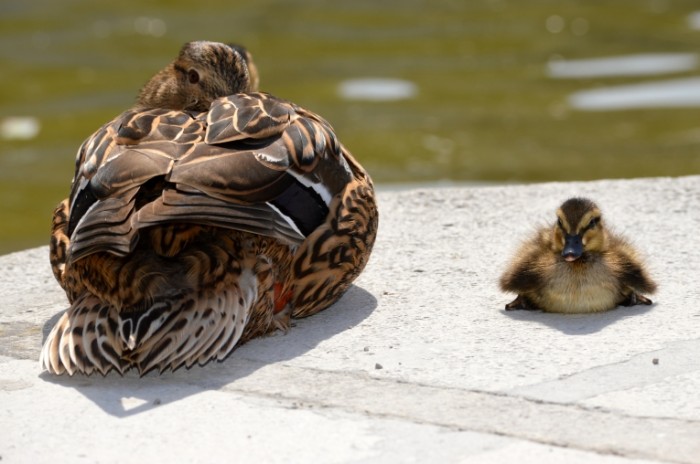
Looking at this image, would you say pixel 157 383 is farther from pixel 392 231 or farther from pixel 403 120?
pixel 403 120

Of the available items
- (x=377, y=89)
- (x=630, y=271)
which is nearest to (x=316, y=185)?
(x=630, y=271)

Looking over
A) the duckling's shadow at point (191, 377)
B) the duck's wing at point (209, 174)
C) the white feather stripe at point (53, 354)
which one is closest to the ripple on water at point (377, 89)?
the duck's wing at point (209, 174)

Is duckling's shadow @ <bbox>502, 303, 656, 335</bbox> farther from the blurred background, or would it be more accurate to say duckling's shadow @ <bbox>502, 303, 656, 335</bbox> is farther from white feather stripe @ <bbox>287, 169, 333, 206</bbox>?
the blurred background

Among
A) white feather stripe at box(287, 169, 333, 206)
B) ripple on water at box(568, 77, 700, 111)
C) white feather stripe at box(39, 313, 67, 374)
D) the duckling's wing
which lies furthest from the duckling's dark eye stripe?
ripple on water at box(568, 77, 700, 111)

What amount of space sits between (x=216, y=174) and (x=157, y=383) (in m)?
0.68

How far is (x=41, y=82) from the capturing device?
16625 mm

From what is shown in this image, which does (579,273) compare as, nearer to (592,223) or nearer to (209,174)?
(592,223)

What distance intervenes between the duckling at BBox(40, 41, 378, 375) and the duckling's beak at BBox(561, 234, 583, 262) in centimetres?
75

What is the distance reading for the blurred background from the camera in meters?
13.0

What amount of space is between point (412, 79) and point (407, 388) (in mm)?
12050

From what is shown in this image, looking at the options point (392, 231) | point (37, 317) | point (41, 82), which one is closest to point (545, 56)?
point (41, 82)

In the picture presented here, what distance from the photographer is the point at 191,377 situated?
15.3ft

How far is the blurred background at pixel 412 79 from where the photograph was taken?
13008 mm

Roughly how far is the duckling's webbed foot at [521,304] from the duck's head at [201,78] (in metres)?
1.52
